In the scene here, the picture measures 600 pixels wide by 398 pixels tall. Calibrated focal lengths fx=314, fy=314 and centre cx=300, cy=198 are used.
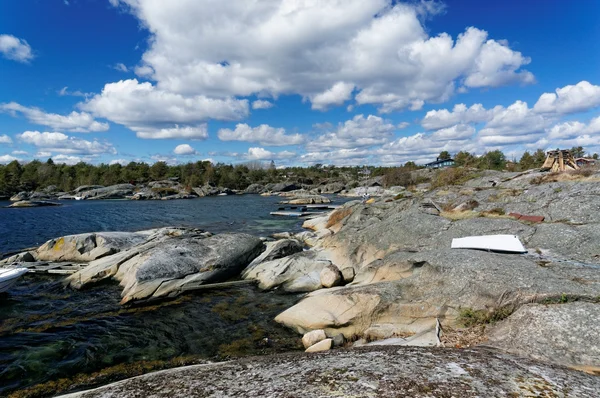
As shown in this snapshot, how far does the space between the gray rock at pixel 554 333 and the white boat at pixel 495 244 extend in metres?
5.09

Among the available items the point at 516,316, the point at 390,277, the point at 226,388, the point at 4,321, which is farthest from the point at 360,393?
the point at 4,321

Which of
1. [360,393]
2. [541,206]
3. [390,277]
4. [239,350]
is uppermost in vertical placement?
[541,206]

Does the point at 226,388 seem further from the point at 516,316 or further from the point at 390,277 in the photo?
the point at 390,277

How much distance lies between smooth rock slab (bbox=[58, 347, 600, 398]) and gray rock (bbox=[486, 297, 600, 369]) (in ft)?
4.03

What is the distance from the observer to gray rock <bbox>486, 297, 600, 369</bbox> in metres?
7.48

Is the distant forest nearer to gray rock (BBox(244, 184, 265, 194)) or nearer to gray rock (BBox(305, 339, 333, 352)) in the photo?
gray rock (BBox(244, 184, 265, 194))

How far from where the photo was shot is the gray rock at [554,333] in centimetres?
748

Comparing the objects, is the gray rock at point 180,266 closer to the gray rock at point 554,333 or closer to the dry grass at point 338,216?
the dry grass at point 338,216

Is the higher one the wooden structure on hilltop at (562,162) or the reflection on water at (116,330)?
the wooden structure on hilltop at (562,162)

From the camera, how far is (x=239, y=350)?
12.0 m

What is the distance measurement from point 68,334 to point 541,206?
2646 centimetres

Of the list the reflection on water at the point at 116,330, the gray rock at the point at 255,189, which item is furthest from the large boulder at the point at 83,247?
the gray rock at the point at 255,189

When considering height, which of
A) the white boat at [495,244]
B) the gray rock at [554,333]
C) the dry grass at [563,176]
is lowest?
the gray rock at [554,333]

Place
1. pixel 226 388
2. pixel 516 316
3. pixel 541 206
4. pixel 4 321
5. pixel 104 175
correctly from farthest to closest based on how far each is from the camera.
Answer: pixel 104 175
pixel 541 206
pixel 4 321
pixel 516 316
pixel 226 388
